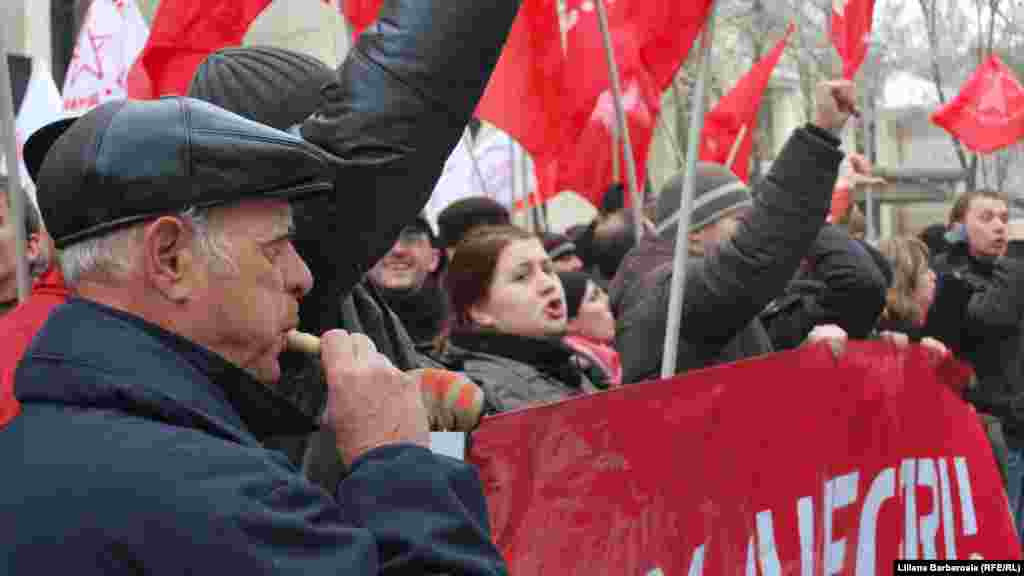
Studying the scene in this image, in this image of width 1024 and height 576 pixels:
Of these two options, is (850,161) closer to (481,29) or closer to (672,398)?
(672,398)

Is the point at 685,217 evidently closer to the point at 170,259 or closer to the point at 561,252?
the point at 170,259

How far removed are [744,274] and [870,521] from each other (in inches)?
28.7

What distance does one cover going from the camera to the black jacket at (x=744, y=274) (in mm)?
3963

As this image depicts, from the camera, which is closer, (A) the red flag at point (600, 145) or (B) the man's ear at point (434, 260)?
(B) the man's ear at point (434, 260)

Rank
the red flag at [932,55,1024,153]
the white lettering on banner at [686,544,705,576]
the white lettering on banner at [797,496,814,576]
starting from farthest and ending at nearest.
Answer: the red flag at [932,55,1024,153] → the white lettering on banner at [797,496,814,576] → the white lettering on banner at [686,544,705,576]

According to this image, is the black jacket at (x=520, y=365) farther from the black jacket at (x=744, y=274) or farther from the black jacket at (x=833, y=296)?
the black jacket at (x=833, y=296)

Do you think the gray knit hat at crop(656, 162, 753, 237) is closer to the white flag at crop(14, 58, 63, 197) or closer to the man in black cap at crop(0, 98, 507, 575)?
the white flag at crop(14, 58, 63, 197)

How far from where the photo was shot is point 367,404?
185cm

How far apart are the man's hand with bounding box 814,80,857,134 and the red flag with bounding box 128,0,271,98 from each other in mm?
1897

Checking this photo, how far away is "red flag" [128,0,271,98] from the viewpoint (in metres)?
4.83

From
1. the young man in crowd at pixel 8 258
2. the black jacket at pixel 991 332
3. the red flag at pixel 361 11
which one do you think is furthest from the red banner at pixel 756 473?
the red flag at pixel 361 11

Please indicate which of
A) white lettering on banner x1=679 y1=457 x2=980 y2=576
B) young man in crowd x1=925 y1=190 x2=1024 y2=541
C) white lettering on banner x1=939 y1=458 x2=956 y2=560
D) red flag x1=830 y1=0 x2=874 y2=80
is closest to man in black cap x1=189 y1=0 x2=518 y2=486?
white lettering on banner x1=679 y1=457 x2=980 y2=576

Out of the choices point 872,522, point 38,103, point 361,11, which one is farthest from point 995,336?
point 38,103

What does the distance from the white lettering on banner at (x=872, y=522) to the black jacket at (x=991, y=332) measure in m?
2.44
